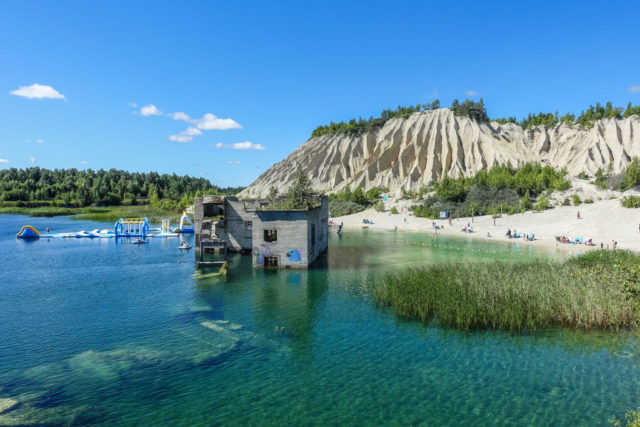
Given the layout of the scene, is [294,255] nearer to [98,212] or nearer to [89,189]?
[98,212]

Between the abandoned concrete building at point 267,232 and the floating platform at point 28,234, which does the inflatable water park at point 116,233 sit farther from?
the abandoned concrete building at point 267,232

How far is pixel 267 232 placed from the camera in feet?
110

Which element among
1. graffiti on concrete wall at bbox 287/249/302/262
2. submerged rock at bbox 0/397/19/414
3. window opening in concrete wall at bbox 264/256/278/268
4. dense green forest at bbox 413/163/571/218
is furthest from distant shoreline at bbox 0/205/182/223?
submerged rock at bbox 0/397/19/414

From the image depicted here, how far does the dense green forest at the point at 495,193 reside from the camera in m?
68.4

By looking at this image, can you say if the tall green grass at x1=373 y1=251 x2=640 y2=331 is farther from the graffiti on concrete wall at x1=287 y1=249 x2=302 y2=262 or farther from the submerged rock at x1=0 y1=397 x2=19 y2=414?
the submerged rock at x1=0 y1=397 x2=19 y2=414

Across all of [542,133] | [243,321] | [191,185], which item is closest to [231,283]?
[243,321]

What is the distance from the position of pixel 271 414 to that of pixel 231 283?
1789 cm

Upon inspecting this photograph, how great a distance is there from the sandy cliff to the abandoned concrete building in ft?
185

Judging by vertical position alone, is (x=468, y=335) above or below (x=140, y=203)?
below

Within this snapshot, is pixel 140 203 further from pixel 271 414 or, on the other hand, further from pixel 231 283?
pixel 271 414

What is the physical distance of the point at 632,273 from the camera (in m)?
10.6

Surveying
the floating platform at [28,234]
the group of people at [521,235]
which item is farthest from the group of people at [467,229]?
the floating platform at [28,234]

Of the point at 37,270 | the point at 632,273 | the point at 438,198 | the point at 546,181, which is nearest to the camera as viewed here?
the point at 632,273

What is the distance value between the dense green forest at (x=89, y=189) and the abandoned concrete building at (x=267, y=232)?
277 feet
